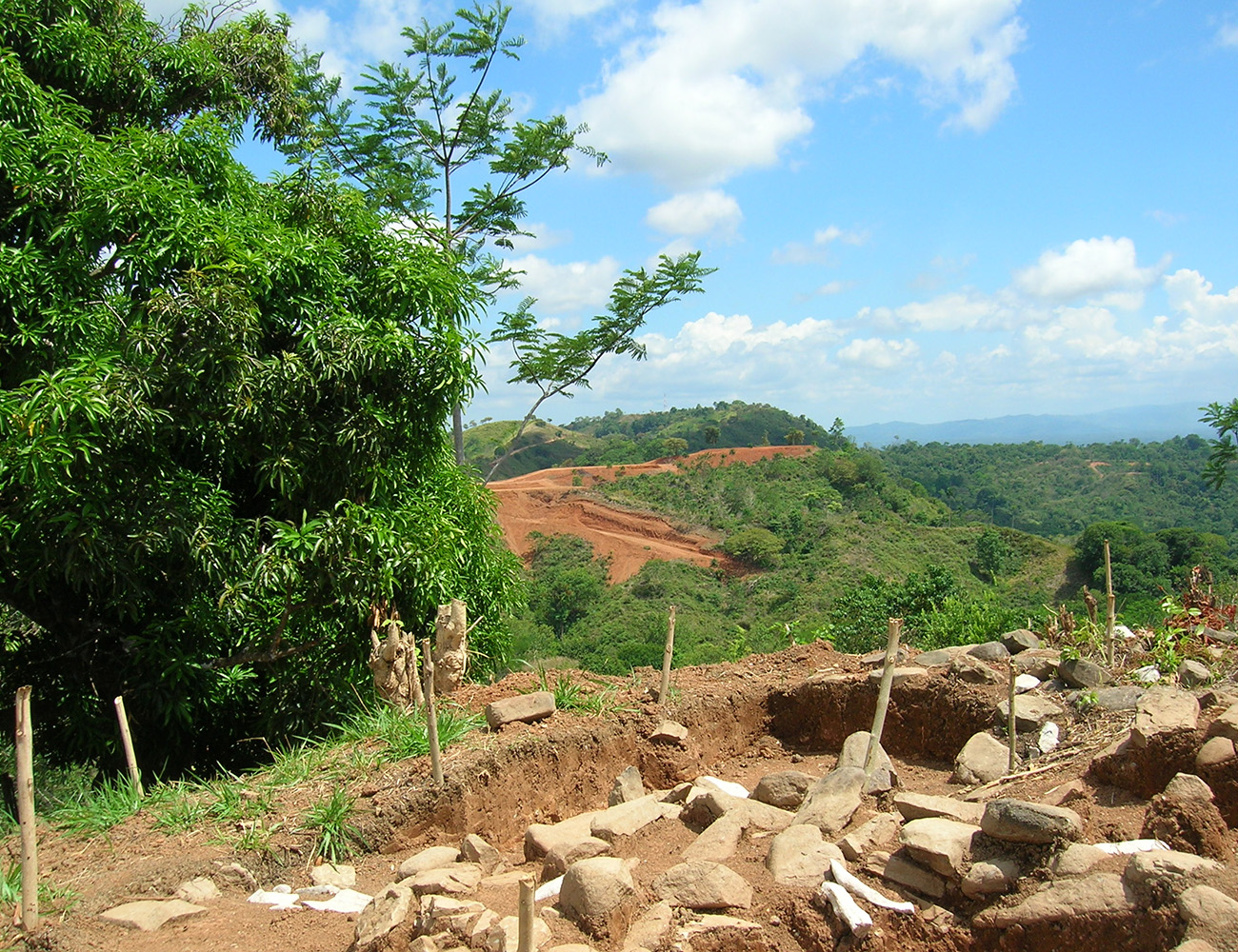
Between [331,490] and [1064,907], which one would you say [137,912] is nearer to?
[331,490]

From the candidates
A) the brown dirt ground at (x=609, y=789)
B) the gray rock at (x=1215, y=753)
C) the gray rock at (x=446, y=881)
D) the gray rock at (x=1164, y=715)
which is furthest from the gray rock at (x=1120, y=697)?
the gray rock at (x=446, y=881)

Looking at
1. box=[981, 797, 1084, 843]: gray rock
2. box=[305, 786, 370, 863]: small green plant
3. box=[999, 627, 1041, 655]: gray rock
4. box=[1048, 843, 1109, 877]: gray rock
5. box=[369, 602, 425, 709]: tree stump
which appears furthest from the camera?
box=[999, 627, 1041, 655]: gray rock

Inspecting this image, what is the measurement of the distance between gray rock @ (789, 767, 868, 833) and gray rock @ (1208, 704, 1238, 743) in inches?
70.4

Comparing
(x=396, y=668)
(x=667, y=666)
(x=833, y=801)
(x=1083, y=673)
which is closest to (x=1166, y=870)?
(x=833, y=801)

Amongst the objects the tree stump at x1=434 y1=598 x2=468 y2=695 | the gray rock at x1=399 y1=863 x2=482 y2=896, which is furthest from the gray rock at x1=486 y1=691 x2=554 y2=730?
the gray rock at x1=399 y1=863 x2=482 y2=896

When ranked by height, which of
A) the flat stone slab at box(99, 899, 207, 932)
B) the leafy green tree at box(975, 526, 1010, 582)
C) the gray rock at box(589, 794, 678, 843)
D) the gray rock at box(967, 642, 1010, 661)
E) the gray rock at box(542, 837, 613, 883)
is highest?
the gray rock at box(967, 642, 1010, 661)

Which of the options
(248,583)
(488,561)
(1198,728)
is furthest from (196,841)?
(1198,728)

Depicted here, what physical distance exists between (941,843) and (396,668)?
12.6 ft

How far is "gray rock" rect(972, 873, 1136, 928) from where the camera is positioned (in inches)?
132

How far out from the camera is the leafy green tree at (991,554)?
2967cm

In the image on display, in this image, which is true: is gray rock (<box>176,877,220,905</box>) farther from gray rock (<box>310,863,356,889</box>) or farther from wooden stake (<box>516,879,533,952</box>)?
wooden stake (<box>516,879,533,952</box>)

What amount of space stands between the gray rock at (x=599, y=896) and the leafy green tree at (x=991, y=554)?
28.2 m

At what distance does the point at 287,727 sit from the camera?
265 inches

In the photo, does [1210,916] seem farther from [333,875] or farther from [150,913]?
[150,913]
